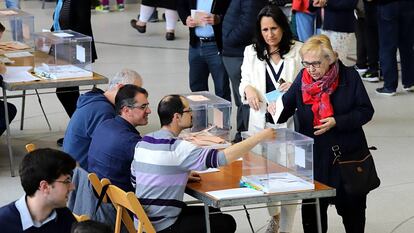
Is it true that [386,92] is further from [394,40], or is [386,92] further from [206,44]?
[206,44]

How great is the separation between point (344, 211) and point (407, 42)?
4.93 meters

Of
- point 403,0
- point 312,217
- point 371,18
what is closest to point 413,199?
point 312,217

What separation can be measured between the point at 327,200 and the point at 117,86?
64.0 inches

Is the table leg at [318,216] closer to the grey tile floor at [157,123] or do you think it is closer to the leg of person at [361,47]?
the grey tile floor at [157,123]

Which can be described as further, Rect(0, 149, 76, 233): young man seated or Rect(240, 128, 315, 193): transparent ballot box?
Rect(240, 128, 315, 193): transparent ballot box

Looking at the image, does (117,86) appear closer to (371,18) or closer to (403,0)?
(403,0)

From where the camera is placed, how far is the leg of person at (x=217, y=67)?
27.3 feet

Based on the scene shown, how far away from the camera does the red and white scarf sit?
18.2 feet

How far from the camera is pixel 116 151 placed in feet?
17.8

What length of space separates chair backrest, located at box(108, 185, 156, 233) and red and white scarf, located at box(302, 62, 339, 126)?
1.29m

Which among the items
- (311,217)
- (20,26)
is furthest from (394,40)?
(311,217)

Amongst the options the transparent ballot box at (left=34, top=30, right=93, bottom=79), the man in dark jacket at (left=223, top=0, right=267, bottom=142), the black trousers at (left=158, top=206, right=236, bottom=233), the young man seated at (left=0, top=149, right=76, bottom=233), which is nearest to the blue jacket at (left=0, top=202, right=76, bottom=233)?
the young man seated at (left=0, top=149, right=76, bottom=233)

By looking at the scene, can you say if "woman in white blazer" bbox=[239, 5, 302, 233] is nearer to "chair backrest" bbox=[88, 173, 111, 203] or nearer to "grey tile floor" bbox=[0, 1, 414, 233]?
"grey tile floor" bbox=[0, 1, 414, 233]

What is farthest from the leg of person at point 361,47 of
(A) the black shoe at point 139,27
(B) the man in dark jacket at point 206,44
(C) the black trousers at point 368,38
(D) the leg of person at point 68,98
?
(A) the black shoe at point 139,27
